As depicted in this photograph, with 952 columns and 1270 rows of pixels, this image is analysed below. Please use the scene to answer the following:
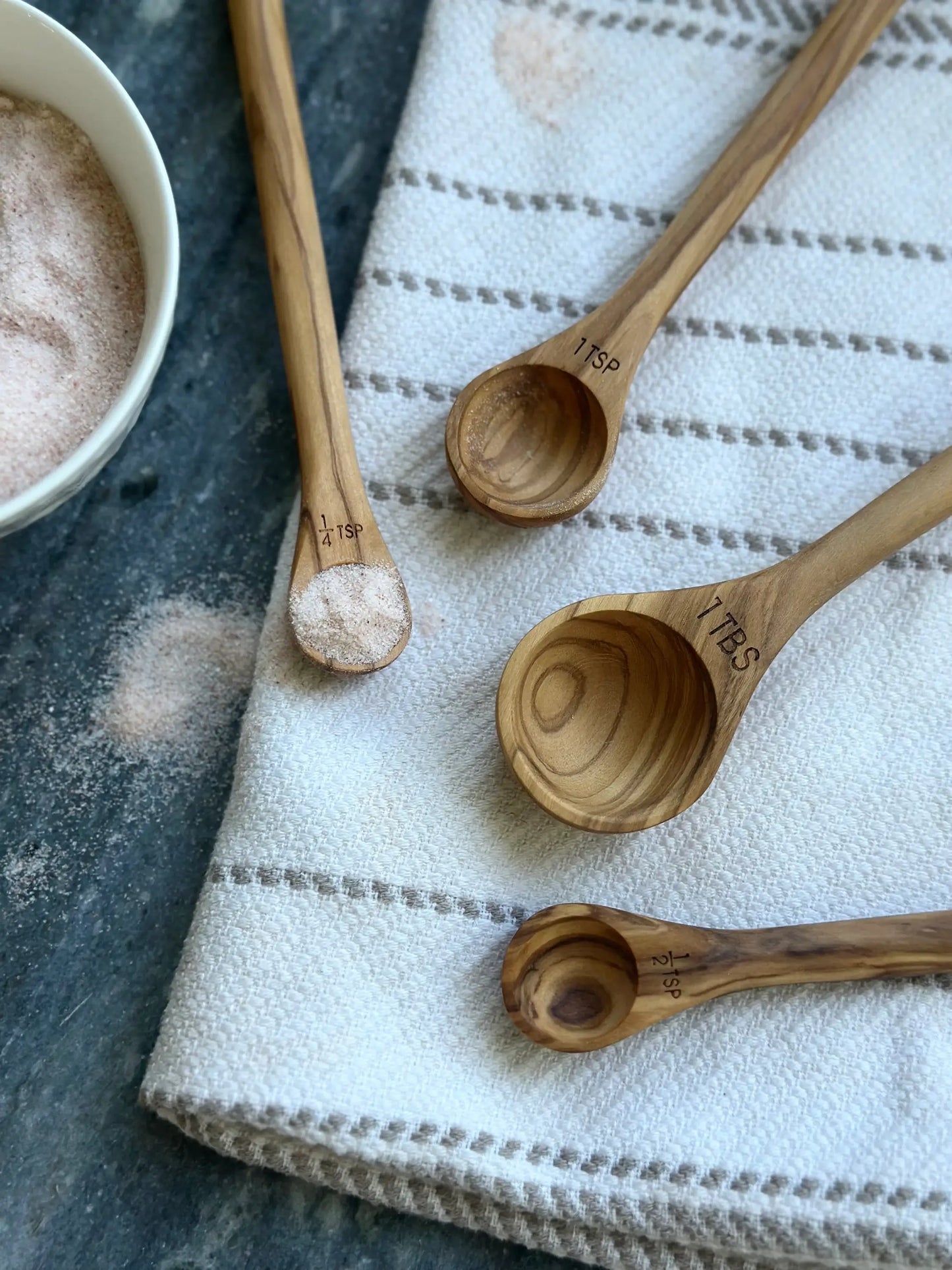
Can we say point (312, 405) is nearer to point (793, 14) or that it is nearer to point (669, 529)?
point (669, 529)

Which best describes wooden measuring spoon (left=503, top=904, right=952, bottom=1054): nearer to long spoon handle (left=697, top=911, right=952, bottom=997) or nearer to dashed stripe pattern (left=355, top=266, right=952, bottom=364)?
long spoon handle (left=697, top=911, right=952, bottom=997)

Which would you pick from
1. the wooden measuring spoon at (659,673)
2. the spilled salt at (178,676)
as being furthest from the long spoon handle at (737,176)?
the spilled salt at (178,676)

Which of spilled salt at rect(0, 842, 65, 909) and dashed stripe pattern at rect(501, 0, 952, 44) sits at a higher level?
dashed stripe pattern at rect(501, 0, 952, 44)

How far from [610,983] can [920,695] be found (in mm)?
195

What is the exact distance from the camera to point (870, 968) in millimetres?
495

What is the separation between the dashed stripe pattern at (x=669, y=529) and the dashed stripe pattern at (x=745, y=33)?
0.83ft

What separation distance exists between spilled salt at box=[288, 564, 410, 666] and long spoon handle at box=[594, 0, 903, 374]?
156mm

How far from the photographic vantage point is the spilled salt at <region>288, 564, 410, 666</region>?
516 mm

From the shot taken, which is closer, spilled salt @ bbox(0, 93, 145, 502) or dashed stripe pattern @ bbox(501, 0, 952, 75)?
spilled salt @ bbox(0, 93, 145, 502)

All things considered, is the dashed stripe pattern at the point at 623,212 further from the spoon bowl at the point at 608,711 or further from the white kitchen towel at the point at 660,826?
the spoon bowl at the point at 608,711

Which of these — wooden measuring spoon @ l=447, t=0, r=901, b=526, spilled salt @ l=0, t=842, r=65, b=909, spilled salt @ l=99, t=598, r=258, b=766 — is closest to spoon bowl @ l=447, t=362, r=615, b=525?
wooden measuring spoon @ l=447, t=0, r=901, b=526

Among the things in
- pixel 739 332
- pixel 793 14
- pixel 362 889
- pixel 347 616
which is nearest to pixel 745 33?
pixel 793 14

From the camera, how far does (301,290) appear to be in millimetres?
549

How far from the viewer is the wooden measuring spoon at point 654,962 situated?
486 mm
